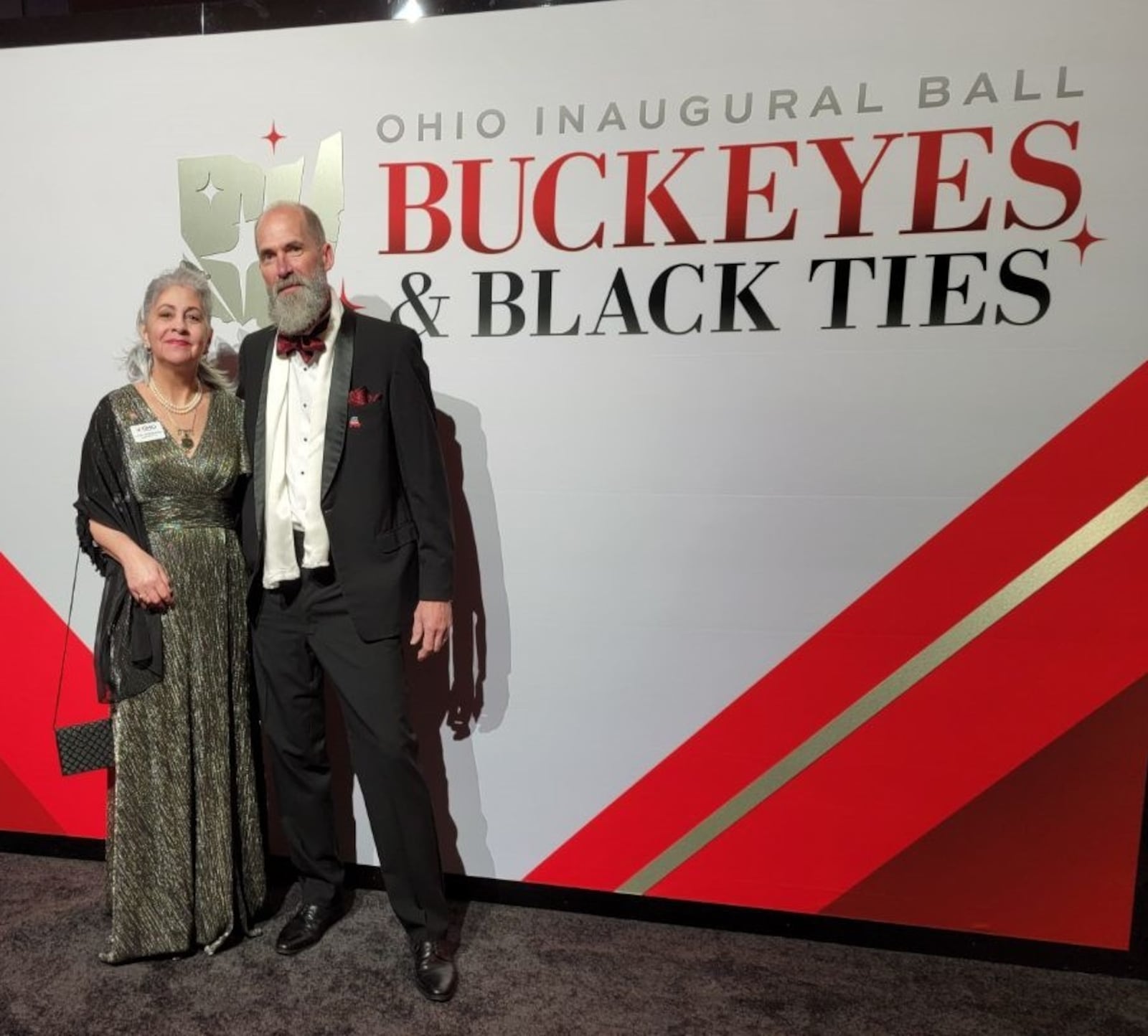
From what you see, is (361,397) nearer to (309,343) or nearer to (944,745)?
(309,343)

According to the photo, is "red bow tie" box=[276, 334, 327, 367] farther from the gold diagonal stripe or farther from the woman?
the gold diagonal stripe

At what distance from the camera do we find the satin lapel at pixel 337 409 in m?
1.74

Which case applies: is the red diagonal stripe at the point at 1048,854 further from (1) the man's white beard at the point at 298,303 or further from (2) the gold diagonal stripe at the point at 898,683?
(1) the man's white beard at the point at 298,303

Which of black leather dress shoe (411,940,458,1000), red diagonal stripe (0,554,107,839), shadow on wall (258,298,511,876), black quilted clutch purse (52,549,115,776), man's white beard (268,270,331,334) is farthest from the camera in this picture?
red diagonal stripe (0,554,107,839)

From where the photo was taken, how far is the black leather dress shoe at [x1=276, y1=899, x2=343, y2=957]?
77.9 inches

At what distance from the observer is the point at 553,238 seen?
1978 millimetres

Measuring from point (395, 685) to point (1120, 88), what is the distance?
207 centimetres

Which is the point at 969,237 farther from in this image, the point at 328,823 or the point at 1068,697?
the point at 328,823

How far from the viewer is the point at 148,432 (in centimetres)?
182

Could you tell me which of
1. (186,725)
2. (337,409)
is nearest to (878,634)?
(337,409)

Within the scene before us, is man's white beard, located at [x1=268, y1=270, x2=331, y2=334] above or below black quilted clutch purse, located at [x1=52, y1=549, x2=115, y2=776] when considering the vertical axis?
above

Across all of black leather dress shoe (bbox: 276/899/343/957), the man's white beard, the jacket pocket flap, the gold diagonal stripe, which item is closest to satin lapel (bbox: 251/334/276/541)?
the man's white beard

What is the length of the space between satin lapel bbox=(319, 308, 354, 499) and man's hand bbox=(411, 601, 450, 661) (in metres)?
0.33

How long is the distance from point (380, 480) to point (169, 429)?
20.6 inches
